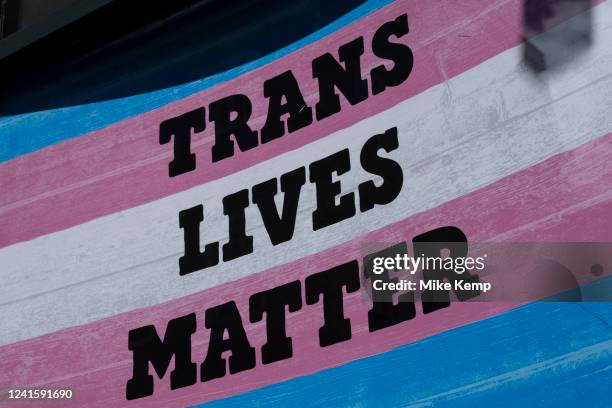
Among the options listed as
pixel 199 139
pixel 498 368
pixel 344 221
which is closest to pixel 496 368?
pixel 498 368

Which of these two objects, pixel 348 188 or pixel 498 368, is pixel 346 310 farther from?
pixel 498 368

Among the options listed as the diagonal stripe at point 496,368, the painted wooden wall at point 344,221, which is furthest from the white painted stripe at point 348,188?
the diagonal stripe at point 496,368

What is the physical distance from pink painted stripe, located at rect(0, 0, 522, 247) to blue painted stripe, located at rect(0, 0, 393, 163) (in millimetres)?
32

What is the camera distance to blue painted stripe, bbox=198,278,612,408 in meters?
2.22

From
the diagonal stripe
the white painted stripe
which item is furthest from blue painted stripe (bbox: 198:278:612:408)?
the white painted stripe

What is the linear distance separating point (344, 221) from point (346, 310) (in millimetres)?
294

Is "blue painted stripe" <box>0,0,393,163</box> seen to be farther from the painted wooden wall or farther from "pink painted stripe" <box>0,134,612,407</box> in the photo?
"pink painted stripe" <box>0,134,612,407</box>

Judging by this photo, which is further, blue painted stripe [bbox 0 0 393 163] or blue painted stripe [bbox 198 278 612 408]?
blue painted stripe [bbox 0 0 393 163]

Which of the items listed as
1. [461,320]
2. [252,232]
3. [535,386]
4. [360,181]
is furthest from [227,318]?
[535,386]

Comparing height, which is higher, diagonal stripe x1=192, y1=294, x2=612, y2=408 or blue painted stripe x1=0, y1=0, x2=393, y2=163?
blue painted stripe x1=0, y1=0, x2=393, y2=163

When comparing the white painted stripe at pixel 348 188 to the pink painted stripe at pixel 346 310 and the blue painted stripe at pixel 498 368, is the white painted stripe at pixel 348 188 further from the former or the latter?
the blue painted stripe at pixel 498 368

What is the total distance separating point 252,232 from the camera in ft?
9.93

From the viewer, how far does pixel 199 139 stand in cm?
329

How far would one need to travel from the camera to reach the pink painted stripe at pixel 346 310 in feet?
7.77
